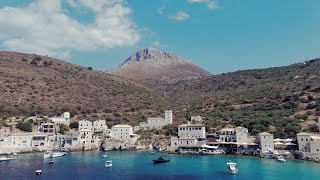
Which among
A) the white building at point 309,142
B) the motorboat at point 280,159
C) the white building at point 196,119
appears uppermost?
the white building at point 196,119

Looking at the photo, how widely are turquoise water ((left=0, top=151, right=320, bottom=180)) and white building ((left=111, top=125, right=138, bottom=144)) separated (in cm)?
1756

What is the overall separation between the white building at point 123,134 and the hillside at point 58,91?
58.3 feet

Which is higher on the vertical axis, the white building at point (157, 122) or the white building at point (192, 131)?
the white building at point (157, 122)

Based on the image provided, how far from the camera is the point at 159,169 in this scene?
4959 centimetres

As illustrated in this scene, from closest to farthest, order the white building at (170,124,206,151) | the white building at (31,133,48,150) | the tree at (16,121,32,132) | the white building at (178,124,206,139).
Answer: the white building at (170,124,206,151) → the white building at (178,124,206,139) → the white building at (31,133,48,150) → the tree at (16,121,32,132)

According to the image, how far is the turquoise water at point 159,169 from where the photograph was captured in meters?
44.5

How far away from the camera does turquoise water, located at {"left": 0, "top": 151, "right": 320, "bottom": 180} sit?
4448 centimetres

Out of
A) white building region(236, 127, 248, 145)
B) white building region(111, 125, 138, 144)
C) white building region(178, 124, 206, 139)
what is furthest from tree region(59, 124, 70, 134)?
white building region(236, 127, 248, 145)

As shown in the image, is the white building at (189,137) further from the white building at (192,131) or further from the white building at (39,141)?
the white building at (39,141)

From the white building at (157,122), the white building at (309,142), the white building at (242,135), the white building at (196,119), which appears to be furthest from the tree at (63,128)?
the white building at (309,142)

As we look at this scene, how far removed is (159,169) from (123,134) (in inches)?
1261

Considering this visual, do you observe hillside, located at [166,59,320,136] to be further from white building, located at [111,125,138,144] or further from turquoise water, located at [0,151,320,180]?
white building, located at [111,125,138,144]

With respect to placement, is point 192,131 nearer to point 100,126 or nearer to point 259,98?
point 100,126

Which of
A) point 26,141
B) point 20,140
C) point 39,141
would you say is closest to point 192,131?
point 39,141
